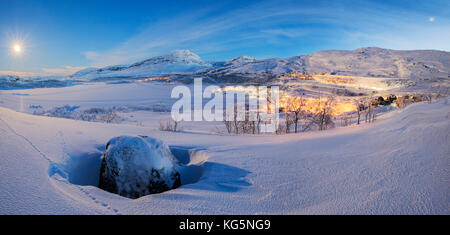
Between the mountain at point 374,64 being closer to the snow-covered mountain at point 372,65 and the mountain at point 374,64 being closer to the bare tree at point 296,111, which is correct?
the snow-covered mountain at point 372,65

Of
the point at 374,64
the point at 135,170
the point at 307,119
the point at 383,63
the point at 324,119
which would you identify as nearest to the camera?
the point at 135,170

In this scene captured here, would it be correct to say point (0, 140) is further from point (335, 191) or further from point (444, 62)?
point (444, 62)

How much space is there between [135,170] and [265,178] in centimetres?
128

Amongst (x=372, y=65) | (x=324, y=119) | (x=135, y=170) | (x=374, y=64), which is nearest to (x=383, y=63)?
(x=374, y=64)

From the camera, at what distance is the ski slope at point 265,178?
129cm

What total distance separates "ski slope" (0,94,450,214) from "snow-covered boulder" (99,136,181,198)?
0.28 metres

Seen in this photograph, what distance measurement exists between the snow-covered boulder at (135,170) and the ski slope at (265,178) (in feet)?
0.92

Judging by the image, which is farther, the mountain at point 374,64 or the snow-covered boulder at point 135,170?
the mountain at point 374,64

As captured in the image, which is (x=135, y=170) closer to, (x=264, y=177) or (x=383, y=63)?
(x=264, y=177)

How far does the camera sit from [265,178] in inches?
77.5

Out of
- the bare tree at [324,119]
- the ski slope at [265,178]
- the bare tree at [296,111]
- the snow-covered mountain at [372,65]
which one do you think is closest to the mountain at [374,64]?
the snow-covered mountain at [372,65]

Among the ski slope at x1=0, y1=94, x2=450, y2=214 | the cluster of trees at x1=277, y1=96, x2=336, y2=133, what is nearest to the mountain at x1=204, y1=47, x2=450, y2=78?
the cluster of trees at x1=277, y1=96, x2=336, y2=133

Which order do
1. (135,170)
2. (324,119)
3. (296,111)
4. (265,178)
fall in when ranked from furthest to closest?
1. (324,119)
2. (296,111)
3. (135,170)
4. (265,178)

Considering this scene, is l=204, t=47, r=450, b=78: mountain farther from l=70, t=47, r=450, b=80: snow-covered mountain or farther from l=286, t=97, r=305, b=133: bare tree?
l=286, t=97, r=305, b=133: bare tree
